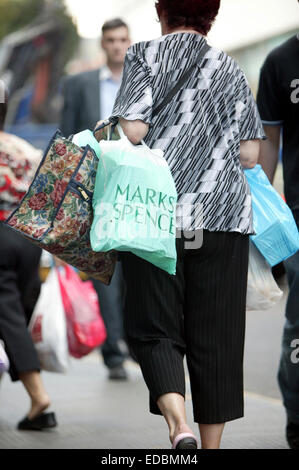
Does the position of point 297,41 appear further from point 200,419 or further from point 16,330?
point 16,330

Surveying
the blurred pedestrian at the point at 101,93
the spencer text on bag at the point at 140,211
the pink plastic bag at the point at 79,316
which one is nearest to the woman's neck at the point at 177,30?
the spencer text on bag at the point at 140,211

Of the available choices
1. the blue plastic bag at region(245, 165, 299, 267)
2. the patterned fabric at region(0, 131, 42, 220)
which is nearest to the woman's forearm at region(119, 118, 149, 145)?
the blue plastic bag at region(245, 165, 299, 267)

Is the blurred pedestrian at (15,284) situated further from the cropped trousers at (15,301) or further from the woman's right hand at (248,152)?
the woman's right hand at (248,152)

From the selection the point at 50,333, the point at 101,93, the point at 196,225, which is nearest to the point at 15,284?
the point at 50,333

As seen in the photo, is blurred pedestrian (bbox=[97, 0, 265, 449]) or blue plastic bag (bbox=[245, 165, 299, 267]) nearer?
blurred pedestrian (bbox=[97, 0, 265, 449])

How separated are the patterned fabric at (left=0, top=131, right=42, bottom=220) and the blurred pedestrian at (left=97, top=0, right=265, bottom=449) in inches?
54.7

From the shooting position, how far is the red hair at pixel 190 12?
395cm

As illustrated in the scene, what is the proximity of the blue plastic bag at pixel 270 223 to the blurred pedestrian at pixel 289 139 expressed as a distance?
0.40 metres

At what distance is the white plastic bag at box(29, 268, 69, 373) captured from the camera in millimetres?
5770

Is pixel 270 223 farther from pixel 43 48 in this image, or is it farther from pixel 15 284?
pixel 43 48

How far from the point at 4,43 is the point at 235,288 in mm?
41495

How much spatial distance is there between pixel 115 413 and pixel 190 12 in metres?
2.78

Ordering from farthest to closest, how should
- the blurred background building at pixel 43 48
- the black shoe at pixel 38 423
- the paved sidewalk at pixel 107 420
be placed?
the blurred background building at pixel 43 48
the black shoe at pixel 38 423
the paved sidewalk at pixel 107 420

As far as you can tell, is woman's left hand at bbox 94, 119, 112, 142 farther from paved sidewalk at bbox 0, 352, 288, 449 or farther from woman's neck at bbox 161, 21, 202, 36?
paved sidewalk at bbox 0, 352, 288, 449
